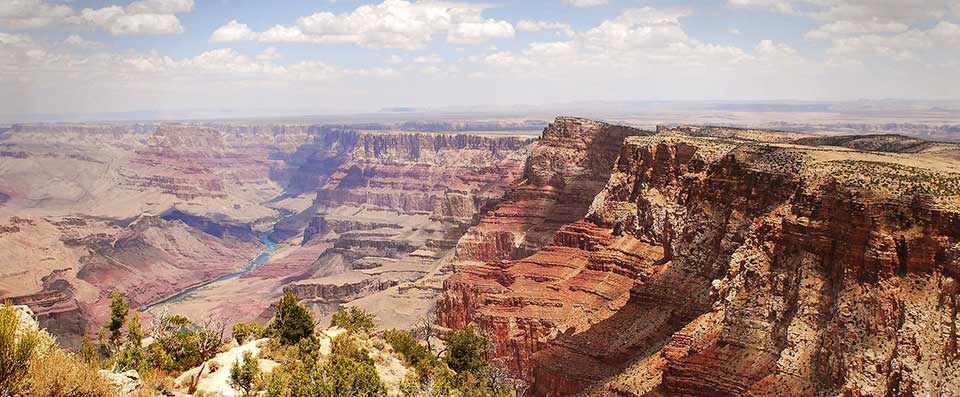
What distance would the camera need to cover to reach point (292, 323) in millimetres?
47500

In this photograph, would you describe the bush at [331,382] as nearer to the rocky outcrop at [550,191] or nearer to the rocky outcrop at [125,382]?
the rocky outcrop at [125,382]

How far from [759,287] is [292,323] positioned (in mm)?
25959

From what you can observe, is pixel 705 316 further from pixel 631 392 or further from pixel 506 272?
pixel 506 272

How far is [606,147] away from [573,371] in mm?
51187

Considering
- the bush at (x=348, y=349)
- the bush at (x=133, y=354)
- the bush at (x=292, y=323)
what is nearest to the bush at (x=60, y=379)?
the bush at (x=133, y=354)

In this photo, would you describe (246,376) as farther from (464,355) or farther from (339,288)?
(339,288)

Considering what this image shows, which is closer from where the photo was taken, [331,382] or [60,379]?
[60,379]

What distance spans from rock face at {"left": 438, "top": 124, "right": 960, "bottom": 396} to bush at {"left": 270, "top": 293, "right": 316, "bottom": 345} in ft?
59.2

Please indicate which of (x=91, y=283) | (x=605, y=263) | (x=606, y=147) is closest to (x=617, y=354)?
(x=605, y=263)

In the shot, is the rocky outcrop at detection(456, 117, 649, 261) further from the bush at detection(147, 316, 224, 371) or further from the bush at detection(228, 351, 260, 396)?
the bush at detection(228, 351, 260, 396)

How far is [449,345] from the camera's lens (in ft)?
193

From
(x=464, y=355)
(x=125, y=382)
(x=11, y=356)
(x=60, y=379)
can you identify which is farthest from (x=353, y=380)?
(x=464, y=355)

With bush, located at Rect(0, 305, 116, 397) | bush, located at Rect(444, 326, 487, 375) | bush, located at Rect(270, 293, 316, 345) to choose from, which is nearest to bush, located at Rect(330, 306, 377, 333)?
bush, located at Rect(270, 293, 316, 345)

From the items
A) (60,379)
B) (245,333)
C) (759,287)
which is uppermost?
(60,379)
